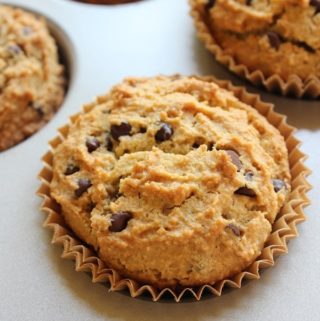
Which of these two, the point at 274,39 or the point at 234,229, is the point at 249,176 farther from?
the point at 274,39

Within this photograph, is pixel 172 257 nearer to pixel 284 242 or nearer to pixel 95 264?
pixel 95 264

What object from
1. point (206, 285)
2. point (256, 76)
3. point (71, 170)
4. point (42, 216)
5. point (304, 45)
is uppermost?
point (304, 45)

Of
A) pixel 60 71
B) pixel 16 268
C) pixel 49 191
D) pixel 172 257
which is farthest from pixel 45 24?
pixel 172 257

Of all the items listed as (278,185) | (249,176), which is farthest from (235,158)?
(278,185)

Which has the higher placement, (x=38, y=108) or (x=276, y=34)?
(x=276, y=34)

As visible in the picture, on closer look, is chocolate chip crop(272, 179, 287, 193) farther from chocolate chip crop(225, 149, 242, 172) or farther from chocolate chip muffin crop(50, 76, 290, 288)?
chocolate chip crop(225, 149, 242, 172)

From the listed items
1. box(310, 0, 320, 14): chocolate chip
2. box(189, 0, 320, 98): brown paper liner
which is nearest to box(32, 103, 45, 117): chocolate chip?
box(189, 0, 320, 98): brown paper liner

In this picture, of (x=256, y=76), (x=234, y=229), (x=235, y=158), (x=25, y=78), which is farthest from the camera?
(x=25, y=78)

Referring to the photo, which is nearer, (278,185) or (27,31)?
(278,185)

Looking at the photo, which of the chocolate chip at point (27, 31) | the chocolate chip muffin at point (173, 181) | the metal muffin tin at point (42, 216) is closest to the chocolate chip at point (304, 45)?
the metal muffin tin at point (42, 216)
